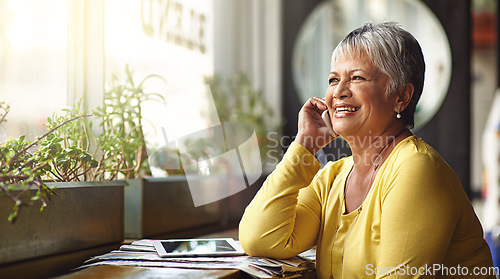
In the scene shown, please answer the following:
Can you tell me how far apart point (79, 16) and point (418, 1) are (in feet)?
7.00

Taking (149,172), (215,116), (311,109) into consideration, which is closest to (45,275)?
(149,172)

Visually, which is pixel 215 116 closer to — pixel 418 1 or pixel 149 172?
pixel 149 172

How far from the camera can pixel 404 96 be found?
132 cm

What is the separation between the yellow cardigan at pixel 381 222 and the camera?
1.09m

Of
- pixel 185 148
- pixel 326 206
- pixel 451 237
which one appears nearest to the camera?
pixel 451 237

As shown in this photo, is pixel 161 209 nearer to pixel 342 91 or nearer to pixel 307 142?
pixel 307 142

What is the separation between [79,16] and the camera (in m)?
1.67

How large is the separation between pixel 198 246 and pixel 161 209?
0.33m

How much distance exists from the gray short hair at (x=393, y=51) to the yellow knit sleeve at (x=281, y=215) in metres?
0.29

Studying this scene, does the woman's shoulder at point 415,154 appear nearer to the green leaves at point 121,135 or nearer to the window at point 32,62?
the green leaves at point 121,135

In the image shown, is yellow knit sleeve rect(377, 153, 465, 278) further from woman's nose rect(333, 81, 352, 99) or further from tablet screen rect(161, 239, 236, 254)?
tablet screen rect(161, 239, 236, 254)

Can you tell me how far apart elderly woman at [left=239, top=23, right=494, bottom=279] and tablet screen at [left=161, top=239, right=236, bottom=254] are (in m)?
0.09

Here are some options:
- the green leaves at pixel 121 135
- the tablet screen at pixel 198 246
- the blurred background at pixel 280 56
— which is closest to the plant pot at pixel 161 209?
the green leaves at pixel 121 135

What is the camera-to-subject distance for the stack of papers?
117cm
